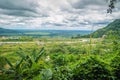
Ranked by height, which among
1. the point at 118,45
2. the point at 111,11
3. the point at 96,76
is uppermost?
the point at 111,11

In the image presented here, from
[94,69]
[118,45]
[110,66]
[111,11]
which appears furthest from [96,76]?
[111,11]

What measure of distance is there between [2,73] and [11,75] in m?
0.21

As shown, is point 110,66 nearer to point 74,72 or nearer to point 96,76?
point 96,76

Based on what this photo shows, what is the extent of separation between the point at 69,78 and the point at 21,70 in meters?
1.14

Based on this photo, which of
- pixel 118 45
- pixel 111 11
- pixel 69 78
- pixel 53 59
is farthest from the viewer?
pixel 111 11

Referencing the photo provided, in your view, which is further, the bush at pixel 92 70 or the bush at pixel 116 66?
the bush at pixel 116 66

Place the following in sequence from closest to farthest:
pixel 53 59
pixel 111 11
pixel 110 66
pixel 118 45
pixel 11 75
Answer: pixel 11 75, pixel 110 66, pixel 53 59, pixel 118 45, pixel 111 11

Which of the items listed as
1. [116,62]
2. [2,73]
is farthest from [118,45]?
[2,73]

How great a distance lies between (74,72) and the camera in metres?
4.91

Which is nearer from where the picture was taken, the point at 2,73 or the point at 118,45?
the point at 2,73

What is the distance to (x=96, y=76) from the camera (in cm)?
489

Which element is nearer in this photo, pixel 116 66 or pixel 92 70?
pixel 92 70

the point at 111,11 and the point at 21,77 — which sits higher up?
the point at 111,11

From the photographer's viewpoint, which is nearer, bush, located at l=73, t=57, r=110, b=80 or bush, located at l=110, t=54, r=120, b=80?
bush, located at l=73, t=57, r=110, b=80
